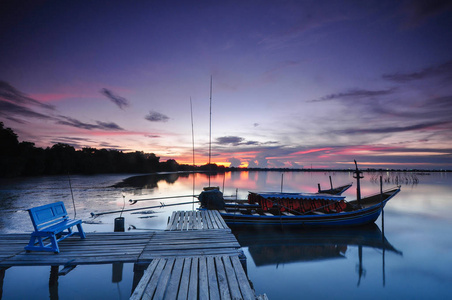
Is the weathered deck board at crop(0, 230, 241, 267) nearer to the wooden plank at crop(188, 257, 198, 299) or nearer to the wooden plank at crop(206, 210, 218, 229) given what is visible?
the wooden plank at crop(188, 257, 198, 299)

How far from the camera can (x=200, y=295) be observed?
13.8ft

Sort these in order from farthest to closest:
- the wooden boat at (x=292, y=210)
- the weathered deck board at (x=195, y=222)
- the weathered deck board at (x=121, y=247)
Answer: the wooden boat at (x=292, y=210) < the weathered deck board at (x=195, y=222) < the weathered deck board at (x=121, y=247)

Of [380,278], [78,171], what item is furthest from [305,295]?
[78,171]

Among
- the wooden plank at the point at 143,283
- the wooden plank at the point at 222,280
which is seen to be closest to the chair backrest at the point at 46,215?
the wooden plank at the point at 143,283

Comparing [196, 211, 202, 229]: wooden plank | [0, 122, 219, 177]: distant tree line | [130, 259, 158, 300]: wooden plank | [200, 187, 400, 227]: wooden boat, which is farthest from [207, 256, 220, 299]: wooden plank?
[0, 122, 219, 177]: distant tree line

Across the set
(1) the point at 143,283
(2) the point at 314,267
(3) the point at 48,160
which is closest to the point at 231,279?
(1) the point at 143,283

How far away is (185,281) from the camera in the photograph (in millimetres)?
4676

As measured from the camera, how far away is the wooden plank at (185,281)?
421cm

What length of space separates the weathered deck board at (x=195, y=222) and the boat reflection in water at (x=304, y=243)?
14.4 ft

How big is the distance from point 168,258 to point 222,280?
1.83 meters

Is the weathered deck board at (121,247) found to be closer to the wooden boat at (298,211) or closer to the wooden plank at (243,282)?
the wooden plank at (243,282)

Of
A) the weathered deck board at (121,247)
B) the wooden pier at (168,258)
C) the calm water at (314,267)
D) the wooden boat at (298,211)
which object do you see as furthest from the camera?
the wooden boat at (298,211)

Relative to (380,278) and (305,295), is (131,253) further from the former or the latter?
(380,278)

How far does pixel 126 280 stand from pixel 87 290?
4.91ft
